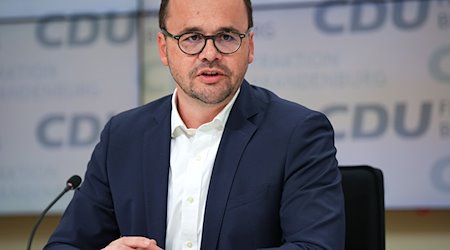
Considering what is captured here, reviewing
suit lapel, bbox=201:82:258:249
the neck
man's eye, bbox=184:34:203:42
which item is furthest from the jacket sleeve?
man's eye, bbox=184:34:203:42

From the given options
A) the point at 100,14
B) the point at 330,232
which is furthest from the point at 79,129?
the point at 330,232

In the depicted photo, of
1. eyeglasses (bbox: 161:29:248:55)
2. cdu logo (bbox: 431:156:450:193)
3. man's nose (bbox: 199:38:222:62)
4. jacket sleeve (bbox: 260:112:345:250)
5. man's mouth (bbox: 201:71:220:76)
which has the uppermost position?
eyeglasses (bbox: 161:29:248:55)

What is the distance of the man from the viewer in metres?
1.84

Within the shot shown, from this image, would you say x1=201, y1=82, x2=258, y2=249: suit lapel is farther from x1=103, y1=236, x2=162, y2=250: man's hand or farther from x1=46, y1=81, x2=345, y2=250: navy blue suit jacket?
x1=103, y1=236, x2=162, y2=250: man's hand

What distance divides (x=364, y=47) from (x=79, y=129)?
159cm

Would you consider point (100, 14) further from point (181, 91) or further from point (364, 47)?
point (181, 91)

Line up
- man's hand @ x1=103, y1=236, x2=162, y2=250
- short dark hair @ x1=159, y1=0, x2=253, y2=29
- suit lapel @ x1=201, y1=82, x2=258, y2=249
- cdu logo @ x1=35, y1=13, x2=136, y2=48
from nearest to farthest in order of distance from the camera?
man's hand @ x1=103, y1=236, x2=162, y2=250 < suit lapel @ x1=201, y1=82, x2=258, y2=249 < short dark hair @ x1=159, y1=0, x2=253, y2=29 < cdu logo @ x1=35, y1=13, x2=136, y2=48

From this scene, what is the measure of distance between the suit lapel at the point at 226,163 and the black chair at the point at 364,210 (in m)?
0.38

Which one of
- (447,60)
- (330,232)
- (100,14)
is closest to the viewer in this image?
(330,232)

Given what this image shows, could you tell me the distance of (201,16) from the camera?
1.88 m

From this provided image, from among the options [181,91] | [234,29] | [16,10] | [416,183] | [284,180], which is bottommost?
[416,183]

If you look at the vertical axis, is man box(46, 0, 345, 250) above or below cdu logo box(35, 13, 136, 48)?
below

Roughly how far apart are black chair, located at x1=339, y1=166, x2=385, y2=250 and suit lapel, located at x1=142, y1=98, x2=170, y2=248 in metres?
0.55

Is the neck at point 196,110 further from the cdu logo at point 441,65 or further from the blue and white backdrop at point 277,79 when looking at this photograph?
the cdu logo at point 441,65
